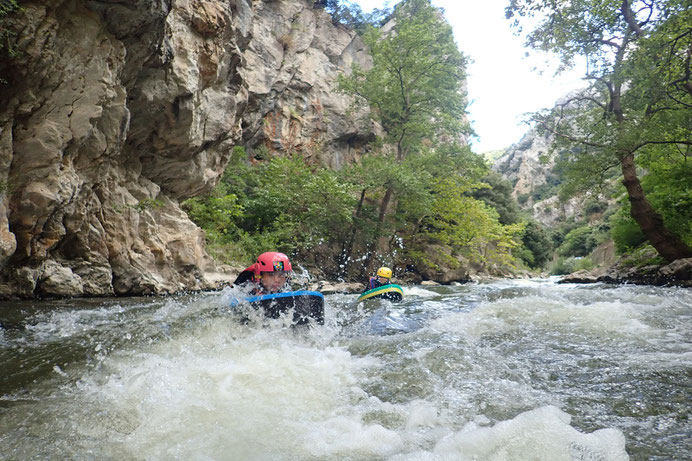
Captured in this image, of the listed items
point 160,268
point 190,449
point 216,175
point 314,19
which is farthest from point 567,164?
point 314,19

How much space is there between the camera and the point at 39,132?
5.30 metres

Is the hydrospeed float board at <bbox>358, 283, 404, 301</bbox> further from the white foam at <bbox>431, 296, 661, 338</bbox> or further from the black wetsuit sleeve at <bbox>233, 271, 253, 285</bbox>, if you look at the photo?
the black wetsuit sleeve at <bbox>233, 271, 253, 285</bbox>

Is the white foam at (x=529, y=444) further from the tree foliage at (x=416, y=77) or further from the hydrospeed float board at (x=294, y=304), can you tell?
the tree foliage at (x=416, y=77)

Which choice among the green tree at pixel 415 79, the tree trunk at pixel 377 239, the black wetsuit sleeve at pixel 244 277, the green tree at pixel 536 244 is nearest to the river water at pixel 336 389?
the black wetsuit sleeve at pixel 244 277

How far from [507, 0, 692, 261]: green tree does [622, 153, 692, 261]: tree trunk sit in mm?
22

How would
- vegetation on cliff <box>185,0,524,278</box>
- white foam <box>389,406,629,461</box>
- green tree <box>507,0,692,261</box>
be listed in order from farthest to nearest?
vegetation on cliff <box>185,0,524,278</box>
green tree <box>507,0,692,261</box>
white foam <box>389,406,629,461</box>

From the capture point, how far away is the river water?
2084 millimetres

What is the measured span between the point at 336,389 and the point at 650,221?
38.9 ft

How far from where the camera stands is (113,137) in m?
6.84

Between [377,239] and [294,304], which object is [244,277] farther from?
[377,239]

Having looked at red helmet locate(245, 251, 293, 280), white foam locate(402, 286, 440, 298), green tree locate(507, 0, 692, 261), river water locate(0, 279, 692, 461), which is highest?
green tree locate(507, 0, 692, 261)

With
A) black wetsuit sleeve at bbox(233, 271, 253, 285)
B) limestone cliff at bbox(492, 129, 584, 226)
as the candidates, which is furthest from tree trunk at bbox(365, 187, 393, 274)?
limestone cliff at bbox(492, 129, 584, 226)

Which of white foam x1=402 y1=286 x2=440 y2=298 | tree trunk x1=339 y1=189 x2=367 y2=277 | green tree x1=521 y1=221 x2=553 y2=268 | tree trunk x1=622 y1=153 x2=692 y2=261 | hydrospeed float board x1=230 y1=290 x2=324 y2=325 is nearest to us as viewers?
hydrospeed float board x1=230 y1=290 x2=324 y2=325

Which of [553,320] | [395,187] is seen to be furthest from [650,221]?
[395,187]
